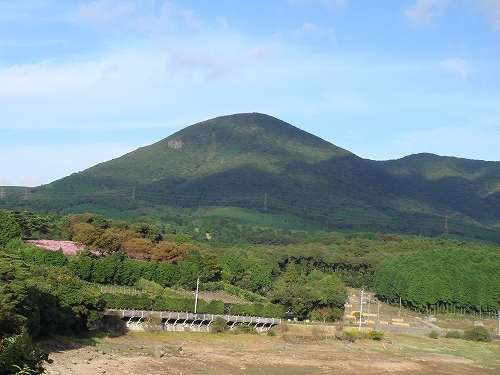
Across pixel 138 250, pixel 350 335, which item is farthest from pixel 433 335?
pixel 138 250

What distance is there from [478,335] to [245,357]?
3660 cm

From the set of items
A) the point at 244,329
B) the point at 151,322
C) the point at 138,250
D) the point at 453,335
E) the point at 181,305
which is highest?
the point at 138,250

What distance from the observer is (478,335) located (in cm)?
8744

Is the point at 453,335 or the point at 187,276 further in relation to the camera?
the point at 187,276

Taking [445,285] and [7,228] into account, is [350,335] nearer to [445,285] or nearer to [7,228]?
[445,285]

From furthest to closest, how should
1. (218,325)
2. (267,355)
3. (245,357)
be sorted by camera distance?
(218,325)
(267,355)
(245,357)

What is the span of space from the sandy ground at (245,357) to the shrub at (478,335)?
545 inches

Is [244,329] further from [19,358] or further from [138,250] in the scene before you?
[19,358]

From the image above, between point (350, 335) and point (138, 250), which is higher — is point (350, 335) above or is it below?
below

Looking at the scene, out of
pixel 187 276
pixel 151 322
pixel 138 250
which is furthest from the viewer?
pixel 138 250

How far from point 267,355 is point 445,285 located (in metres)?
49.3

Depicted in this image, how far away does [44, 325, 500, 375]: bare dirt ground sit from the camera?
2052 inches

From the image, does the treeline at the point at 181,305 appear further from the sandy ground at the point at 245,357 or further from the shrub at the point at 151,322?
the sandy ground at the point at 245,357

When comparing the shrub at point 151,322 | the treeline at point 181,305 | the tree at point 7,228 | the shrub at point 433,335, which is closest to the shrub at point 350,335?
the treeline at point 181,305
